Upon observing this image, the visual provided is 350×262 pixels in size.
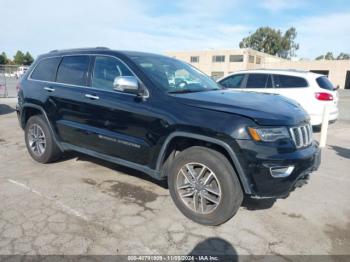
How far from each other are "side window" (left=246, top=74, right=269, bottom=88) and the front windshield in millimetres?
4469

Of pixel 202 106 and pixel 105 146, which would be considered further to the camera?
pixel 105 146

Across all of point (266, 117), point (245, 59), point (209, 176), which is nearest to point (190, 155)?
point (209, 176)

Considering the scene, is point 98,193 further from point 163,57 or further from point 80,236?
point 163,57

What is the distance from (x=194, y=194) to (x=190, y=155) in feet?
1.50

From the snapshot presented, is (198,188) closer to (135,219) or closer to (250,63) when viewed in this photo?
(135,219)

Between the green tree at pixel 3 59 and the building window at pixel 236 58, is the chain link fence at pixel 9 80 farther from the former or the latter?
the green tree at pixel 3 59

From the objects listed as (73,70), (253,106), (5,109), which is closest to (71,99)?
(73,70)

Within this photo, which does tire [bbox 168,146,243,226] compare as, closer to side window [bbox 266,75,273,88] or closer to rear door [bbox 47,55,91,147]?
rear door [bbox 47,55,91,147]

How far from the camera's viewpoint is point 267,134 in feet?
10.2

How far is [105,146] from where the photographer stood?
13.9 ft

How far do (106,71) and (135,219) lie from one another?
1973 mm

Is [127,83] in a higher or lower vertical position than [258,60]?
lower

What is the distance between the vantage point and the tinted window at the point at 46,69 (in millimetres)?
5016

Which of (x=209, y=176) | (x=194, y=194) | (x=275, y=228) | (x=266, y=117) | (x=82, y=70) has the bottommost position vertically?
(x=275, y=228)
